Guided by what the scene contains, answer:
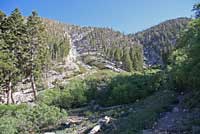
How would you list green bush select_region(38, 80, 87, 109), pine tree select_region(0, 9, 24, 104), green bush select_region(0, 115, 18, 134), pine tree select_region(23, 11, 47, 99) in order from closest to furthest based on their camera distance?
green bush select_region(0, 115, 18, 134), green bush select_region(38, 80, 87, 109), pine tree select_region(0, 9, 24, 104), pine tree select_region(23, 11, 47, 99)

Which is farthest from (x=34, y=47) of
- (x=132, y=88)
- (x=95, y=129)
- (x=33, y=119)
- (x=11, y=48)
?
(x=95, y=129)

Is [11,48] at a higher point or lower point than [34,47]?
lower

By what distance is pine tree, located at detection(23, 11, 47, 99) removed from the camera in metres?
43.7

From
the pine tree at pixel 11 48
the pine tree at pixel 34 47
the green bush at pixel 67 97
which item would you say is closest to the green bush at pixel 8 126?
the green bush at pixel 67 97

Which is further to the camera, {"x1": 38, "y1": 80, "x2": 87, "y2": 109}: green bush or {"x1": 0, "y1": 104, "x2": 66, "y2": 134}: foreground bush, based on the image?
{"x1": 38, "y1": 80, "x2": 87, "y2": 109}: green bush

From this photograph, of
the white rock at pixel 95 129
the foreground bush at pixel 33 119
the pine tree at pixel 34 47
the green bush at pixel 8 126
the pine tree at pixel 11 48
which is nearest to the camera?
the white rock at pixel 95 129

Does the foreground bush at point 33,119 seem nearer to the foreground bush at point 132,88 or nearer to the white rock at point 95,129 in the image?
the white rock at point 95,129

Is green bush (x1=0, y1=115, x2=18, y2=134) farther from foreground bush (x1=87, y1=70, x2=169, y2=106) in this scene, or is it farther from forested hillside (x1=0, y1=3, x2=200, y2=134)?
foreground bush (x1=87, y1=70, x2=169, y2=106)

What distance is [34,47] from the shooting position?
44.8m

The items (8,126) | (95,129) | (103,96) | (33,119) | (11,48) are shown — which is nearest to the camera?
(95,129)

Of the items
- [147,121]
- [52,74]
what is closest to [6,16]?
[147,121]

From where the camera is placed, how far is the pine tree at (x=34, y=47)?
43725 mm

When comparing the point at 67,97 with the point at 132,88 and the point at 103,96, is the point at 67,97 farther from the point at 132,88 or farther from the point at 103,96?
the point at 132,88

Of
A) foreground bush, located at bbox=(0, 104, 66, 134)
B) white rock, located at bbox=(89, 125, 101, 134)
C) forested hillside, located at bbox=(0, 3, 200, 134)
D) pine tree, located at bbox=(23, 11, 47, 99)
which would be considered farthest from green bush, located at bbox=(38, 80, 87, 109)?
white rock, located at bbox=(89, 125, 101, 134)
